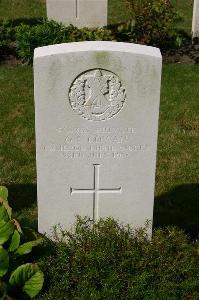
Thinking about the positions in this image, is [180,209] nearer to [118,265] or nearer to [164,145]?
[164,145]

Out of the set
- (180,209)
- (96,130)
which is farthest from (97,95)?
(180,209)

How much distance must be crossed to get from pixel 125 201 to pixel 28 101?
3.75m

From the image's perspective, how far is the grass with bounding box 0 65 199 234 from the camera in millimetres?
5508

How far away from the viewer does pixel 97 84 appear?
3.92 m

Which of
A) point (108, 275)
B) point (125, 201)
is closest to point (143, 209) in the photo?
point (125, 201)

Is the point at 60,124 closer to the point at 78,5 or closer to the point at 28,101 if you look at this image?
the point at 28,101

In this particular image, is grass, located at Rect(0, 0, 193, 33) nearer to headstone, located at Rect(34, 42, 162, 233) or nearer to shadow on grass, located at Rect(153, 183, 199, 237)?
shadow on grass, located at Rect(153, 183, 199, 237)

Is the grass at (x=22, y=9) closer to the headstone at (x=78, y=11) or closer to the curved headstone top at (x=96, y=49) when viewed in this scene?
the headstone at (x=78, y=11)

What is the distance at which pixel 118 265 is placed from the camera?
13.4 feet

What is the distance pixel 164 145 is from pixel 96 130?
2.70 m

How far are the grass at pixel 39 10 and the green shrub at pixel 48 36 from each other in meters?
2.98

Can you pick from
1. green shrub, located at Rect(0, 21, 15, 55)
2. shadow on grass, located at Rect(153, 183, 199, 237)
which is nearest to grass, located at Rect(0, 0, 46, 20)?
green shrub, located at Rect(0, 21, 15, 55)

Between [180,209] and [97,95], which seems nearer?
[97,95]

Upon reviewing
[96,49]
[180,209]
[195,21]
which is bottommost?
[180,209]
